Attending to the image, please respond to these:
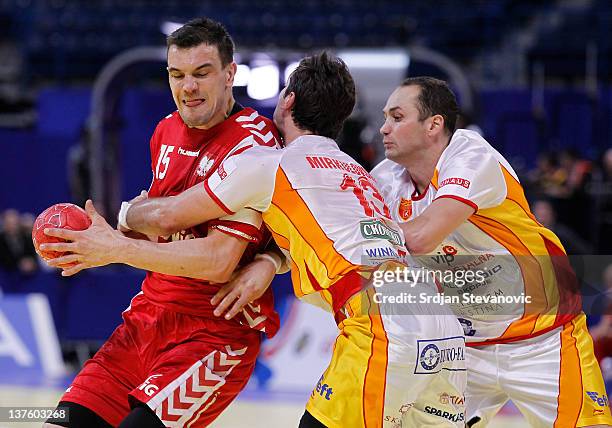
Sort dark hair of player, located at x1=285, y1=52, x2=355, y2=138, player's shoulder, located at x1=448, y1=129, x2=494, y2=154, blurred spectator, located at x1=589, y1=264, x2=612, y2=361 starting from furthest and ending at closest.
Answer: blurred spectator, located at x1=589, y1=264, x2=612, y2=361 → player's shoulder, located at x1=448, y1=129, x2=494, y2=154 → dark hair of player, located at x1=285, y1=52, x2=355, y2=138

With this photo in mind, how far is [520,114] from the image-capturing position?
573 inches

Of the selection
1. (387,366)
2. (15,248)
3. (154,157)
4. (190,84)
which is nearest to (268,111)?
(15,248)

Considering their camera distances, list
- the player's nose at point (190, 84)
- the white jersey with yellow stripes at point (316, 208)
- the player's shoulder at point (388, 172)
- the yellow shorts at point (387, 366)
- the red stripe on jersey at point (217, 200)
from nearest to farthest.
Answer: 1. the yellow shorts at point (387, 366)
2. the white jersey with yellow stripes at point (316, 208)
3. the red stripe on jersey at point (217, 200)
4. the player's nose at point (190, 84)
5. the player's shoulder at point (388, 172)

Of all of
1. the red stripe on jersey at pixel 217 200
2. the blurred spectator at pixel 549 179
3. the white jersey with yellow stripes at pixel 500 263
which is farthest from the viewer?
the blurred spectator at pixel 549 179

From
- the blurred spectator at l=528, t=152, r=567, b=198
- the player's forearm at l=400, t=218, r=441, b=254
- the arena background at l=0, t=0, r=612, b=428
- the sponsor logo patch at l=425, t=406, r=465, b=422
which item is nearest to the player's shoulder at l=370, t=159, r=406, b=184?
the player's forearm at l=400, t=218, r=441, b=254

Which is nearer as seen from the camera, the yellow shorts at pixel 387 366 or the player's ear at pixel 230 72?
the yellow shorts at pixel 387 366

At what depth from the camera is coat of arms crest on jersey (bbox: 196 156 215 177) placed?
4102 millimetres

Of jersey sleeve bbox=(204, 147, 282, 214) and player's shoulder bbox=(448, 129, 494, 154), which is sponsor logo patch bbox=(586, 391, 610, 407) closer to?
player's shoulder bbox=(448, 129, 494, 154)

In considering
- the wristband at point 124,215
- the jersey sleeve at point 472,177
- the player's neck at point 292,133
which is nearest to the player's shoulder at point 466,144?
the jersey sleeve at point 472,177

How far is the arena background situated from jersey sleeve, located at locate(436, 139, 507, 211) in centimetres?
361

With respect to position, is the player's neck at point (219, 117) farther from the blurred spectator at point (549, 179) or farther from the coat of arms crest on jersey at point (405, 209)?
the blurred spectator at point (549, 179)

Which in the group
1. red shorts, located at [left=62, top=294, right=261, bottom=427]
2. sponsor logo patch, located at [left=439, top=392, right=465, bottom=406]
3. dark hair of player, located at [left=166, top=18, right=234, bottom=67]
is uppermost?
dark hair of player, located at [left=166, top=18, right=234, bottom=67]

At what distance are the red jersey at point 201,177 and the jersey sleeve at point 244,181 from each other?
11cm

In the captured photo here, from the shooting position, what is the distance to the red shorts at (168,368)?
386 cm
